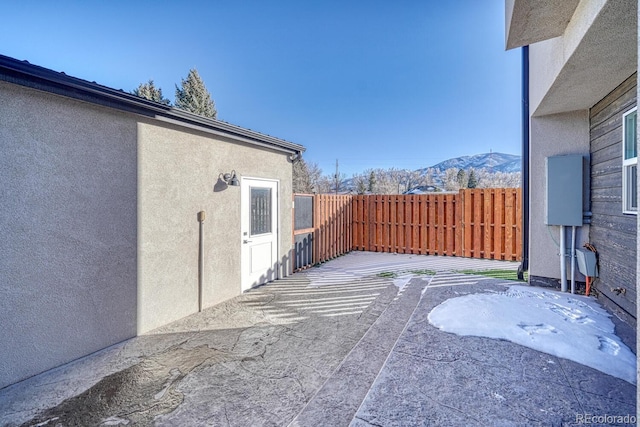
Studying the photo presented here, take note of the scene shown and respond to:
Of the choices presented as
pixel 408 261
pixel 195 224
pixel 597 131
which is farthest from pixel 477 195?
pixel 195 224

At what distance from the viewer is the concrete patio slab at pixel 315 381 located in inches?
78.0

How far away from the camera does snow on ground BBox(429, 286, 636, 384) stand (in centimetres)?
255

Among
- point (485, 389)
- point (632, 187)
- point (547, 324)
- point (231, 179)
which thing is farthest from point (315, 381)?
point (632, 187)

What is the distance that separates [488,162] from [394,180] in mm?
23001

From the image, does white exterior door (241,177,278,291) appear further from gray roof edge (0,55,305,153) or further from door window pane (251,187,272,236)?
gray roof edge (0,55,305,153)

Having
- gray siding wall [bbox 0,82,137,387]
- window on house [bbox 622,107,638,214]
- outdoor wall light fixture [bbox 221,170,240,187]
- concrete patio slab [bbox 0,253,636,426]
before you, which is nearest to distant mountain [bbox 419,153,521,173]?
window on house [bbox 622,107,638,214]

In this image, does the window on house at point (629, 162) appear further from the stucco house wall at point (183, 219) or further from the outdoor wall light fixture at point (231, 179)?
the stucco house wall at point (183, 219)

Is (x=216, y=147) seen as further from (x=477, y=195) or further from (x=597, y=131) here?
(x=477, y=195)

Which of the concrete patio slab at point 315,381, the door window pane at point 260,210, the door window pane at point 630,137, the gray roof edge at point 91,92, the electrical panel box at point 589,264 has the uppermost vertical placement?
the gray roof edge at point 91,92

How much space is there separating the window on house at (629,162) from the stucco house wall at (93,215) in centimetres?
537

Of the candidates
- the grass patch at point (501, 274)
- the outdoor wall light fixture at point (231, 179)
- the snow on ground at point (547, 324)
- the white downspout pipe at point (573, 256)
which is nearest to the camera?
the snow on ground at point (547, 324)

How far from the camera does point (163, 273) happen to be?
385 cm

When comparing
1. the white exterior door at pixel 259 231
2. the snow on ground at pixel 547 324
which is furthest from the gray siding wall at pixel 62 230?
the snow on ground at pixel 547 324

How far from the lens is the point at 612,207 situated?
373 cm
